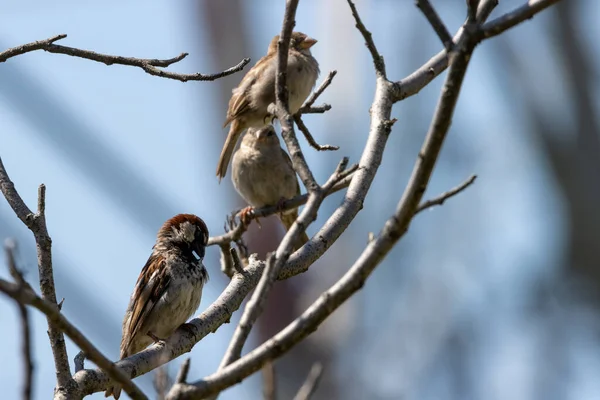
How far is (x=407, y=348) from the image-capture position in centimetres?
1201

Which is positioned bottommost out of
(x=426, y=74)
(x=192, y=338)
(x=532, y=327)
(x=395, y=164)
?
(x=532, y=327)

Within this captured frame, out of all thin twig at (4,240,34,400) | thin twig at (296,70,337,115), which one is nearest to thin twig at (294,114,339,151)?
thin twig at (296,70,337,115)

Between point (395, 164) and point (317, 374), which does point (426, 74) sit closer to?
point (317, 374)

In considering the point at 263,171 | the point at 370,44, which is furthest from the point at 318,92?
the point at 263,171

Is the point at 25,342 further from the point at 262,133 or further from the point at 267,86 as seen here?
the point at 262,133

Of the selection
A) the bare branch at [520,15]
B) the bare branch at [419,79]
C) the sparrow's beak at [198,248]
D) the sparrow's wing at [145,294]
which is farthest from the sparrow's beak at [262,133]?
the bare branch at [520,15]

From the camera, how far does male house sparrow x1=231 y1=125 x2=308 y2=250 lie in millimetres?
7262

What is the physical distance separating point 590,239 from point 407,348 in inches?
111

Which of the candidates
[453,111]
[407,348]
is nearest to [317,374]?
[453,111]

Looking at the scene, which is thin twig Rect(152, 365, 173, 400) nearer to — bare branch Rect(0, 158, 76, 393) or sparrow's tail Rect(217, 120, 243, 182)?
bare branch Rect(0, 158, 76, 393)

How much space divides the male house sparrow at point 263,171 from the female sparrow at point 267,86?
Result: 41.0 inches

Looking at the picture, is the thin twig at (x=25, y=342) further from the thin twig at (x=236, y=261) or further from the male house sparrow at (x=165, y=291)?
the male house sparrow at (x=165, y=291)

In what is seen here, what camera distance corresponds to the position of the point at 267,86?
585 cm

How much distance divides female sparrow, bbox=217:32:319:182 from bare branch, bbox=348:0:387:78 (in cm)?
189
